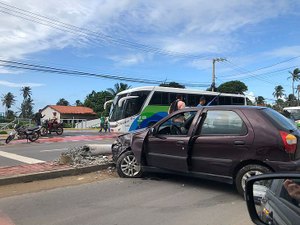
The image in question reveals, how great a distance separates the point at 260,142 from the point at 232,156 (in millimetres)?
553

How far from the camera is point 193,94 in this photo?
2462cm

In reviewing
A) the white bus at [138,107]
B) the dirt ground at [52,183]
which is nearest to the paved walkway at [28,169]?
the dirt ground at [52,183]

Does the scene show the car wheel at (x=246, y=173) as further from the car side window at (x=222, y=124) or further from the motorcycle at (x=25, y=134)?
the motorcycle at (x=25, y=134)

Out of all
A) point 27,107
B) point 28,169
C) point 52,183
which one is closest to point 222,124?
point 52,183

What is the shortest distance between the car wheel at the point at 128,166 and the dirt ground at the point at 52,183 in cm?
40

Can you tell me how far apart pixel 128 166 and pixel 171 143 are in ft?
4.43

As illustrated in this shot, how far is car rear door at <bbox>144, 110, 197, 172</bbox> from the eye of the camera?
7.08m

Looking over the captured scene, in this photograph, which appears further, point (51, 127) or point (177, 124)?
point (51, 127)

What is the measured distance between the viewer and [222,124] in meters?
6.71

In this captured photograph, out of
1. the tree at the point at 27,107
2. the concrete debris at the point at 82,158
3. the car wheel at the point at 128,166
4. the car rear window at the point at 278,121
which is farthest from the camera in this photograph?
the tree at the point at 27,107

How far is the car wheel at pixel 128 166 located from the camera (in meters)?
8.04

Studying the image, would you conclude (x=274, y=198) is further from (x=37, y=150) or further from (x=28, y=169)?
(x=37, y=150)

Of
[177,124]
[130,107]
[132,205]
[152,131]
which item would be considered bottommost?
[132,205]

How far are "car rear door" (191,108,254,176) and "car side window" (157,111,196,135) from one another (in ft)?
1.37
